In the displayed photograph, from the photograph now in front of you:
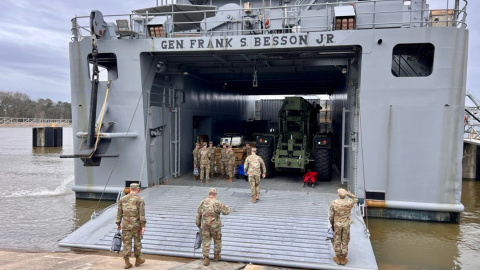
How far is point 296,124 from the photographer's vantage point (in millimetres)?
12750

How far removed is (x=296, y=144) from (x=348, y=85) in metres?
2.47

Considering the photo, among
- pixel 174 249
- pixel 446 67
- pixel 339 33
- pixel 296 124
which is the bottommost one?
pixel 174 249

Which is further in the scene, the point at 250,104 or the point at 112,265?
the point at 250,104

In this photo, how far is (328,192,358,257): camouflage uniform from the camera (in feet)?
19.4

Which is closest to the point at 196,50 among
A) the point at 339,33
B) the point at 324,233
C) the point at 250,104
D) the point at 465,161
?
the point at 339,33

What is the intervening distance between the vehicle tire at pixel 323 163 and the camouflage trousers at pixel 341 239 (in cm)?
526

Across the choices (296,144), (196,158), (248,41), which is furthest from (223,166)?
(248,41)

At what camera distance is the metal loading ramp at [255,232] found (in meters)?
6.50

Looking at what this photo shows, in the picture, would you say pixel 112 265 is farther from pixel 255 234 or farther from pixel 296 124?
pixel 296 124

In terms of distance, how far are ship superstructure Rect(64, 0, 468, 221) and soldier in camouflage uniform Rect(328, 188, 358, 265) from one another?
10.8 ft

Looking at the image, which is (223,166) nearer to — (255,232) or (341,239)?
(255,232)

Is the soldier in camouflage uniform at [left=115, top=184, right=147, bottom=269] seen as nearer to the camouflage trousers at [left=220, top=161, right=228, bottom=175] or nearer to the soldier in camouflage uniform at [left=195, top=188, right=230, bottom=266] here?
the soldier in camouflage uniform at [left=195, top=188, right=230, bottom=266]

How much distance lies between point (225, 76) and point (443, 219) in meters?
10.1

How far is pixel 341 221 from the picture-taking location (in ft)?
19.5
